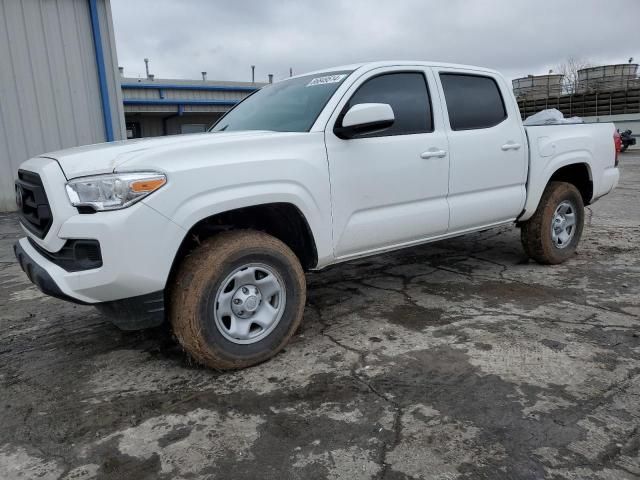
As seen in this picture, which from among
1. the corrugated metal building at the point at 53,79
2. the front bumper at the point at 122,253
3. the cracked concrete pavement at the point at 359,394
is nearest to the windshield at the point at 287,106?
the front bumper at the point at 122,253

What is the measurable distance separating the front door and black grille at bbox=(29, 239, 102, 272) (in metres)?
1.46

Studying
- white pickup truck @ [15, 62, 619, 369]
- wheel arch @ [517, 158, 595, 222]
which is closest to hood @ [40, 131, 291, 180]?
white pickup truck @ [15, 62, 619, 369]

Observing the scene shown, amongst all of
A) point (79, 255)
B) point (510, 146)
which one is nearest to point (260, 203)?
point (79, 255)

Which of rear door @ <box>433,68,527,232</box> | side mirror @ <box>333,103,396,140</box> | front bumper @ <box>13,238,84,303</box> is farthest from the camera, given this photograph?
rear door @ <box>433,68,527,232</box>

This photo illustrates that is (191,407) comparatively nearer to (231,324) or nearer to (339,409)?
(231,324)

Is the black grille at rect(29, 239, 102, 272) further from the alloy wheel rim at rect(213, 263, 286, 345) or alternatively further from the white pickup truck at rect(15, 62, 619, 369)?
the alloy wheel rim at rect(213, 263, 286, 345)

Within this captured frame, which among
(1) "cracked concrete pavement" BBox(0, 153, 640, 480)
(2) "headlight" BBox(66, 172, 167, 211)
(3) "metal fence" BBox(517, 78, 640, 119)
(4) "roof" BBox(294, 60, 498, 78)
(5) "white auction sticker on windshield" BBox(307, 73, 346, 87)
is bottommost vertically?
(1) "cracked concrete pavement" BBox(0, 153, 640, 480)

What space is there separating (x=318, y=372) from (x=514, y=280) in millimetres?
2560

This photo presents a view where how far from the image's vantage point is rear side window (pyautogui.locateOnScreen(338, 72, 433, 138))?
3.62 meters

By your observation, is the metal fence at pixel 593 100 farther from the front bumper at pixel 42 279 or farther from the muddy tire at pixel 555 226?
the front bumper at pixel 42 279

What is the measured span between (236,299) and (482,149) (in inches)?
98.6

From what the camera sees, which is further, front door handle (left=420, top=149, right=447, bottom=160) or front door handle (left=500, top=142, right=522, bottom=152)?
front door handle (left=500, top=142, right=522, bottom=152)

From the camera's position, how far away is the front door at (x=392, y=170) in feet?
10.9

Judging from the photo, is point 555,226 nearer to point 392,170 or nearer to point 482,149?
point 482,149
